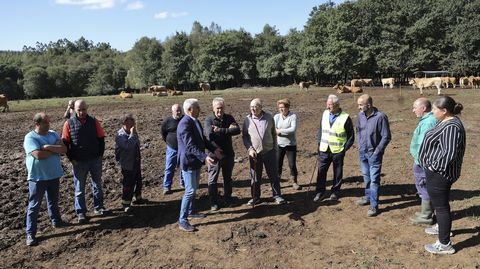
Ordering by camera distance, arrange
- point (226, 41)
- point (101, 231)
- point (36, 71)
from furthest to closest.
Answer: point (226, 41) → point (36, 71) → point (101, 231)

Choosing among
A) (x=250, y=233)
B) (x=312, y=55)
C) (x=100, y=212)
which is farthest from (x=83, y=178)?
(x=312, y=55)

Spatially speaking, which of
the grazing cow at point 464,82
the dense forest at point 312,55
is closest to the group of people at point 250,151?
the grazing cow at point 464,82

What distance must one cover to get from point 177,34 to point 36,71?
26.8 meters

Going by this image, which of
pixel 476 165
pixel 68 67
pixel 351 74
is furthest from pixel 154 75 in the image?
pixel 476 165

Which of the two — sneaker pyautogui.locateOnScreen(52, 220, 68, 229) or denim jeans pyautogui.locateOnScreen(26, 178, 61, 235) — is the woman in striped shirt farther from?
sneaker pyautogui.locateOnScreen(52, 220, 68, 229)

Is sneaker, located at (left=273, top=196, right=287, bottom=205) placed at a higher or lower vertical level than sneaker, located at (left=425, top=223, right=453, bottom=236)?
higher

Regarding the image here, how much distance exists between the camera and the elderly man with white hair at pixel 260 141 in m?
6.88

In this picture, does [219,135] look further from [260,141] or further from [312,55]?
[312,55]

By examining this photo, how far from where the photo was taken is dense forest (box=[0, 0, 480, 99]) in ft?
180

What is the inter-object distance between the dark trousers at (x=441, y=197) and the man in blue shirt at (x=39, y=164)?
17.0 feet

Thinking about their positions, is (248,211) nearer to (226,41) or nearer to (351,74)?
(351,74)

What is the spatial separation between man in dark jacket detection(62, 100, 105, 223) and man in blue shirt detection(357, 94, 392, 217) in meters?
4.33

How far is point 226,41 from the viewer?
228 ft

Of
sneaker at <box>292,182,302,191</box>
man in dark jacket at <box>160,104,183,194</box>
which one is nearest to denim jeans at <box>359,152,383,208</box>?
sneaker at <box>292,182,302,191</box>
